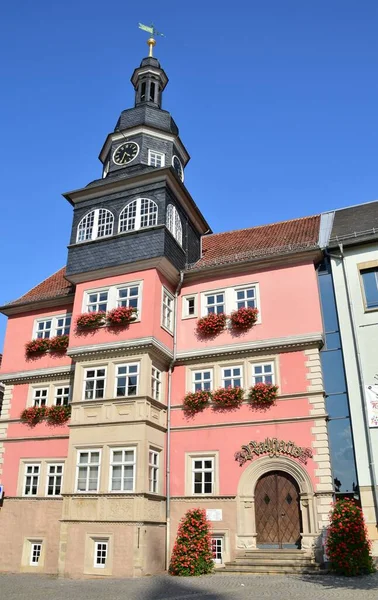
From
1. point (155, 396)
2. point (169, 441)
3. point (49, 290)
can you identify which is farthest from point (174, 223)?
point (169, 441)

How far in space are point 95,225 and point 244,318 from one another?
8377 mm

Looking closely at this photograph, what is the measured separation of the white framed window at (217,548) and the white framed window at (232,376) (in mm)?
5638

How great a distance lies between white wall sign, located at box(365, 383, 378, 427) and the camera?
18.9m

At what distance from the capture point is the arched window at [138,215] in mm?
23672

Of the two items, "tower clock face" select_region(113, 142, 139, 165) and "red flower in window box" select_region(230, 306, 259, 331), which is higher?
"tower clock face" select_region(113, 142, 139, 165)

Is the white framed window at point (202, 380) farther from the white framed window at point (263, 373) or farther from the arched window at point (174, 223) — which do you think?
the arched window at point (174, 223)

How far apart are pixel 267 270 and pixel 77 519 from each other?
12.3 meters

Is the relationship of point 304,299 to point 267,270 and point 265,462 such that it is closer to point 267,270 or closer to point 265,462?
point 267,270

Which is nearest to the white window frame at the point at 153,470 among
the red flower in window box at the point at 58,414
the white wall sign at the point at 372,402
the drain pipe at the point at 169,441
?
the drain pipe at the point at 169,441

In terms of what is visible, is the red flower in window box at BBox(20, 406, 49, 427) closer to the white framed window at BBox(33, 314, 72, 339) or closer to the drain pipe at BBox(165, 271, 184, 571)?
the white framed window at BBox(33, 314, 72, 339)

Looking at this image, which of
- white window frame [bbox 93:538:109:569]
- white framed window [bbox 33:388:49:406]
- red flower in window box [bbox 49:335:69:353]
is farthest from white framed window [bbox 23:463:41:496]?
red flower in window box [bbox 49:335:69:353]

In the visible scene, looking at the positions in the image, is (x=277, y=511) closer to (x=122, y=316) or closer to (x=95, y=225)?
(x=122, y=316)

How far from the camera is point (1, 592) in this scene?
15344mm

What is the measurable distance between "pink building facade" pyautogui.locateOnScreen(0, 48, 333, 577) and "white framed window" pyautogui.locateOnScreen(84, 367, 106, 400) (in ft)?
0.20
